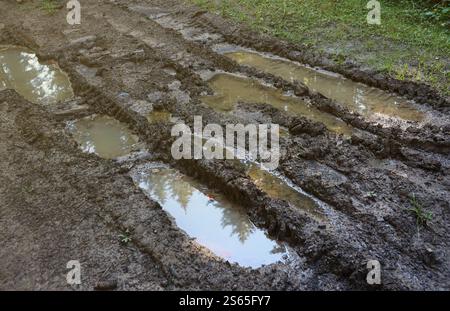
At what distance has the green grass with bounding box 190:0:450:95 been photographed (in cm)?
782

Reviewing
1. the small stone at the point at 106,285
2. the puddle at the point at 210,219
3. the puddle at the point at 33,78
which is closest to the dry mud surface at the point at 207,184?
the small stone at the point at 106,285

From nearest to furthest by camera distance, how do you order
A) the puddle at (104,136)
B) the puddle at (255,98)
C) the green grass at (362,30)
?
the puddle at (104,136)
the puddle at (255,98)
the green grass at (362,30)

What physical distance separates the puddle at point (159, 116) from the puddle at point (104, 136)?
409 millimetres

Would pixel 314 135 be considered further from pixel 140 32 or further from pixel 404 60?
pixel 140 32

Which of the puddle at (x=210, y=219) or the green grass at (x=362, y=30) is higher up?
the green grass at (x=362, y=30)

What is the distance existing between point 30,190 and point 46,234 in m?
0.96

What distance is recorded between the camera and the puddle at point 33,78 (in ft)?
26.4

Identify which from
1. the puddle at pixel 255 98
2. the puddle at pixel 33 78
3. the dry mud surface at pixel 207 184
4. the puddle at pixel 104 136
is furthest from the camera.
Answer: the puddle at pixel 33 78

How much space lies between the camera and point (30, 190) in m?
5.62

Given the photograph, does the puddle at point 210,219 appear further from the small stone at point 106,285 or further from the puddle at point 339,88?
the puddle at point 339,88

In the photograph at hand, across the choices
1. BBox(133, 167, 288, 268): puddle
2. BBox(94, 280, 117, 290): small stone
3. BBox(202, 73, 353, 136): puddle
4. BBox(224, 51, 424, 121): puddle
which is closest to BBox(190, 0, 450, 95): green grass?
BBox(224, 51, 424, 121): puddle

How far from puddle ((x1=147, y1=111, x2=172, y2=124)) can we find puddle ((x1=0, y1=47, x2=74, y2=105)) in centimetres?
186

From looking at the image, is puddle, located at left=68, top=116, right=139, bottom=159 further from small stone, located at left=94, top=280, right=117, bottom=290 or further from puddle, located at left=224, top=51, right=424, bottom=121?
puddle, located at left=224, top=51, right=424, bottom=121
